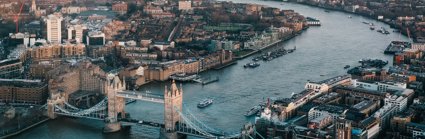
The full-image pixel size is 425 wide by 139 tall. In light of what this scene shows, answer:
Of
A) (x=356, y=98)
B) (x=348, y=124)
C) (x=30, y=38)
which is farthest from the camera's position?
(x=30, y=38)

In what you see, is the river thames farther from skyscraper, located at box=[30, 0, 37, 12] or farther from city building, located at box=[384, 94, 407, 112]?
skyscraper, located at box=[30, 0, 37, 12]

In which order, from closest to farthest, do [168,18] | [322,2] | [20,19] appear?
[20,19] → [168,18] → [322,2]

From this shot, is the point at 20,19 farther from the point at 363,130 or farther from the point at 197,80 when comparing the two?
the point at 363,130

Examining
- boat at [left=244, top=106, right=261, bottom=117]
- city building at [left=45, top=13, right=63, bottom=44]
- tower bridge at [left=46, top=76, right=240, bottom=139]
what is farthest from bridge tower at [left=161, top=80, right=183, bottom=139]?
city building at [left=45, top=13, right=63, bottom=44]

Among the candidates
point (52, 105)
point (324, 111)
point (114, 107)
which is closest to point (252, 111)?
point (324, 111)

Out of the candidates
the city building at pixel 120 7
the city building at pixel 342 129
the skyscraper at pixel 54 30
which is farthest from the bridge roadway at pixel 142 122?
the city building at pixel 120 7

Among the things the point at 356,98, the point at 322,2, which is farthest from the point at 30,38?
the point at 322,2
